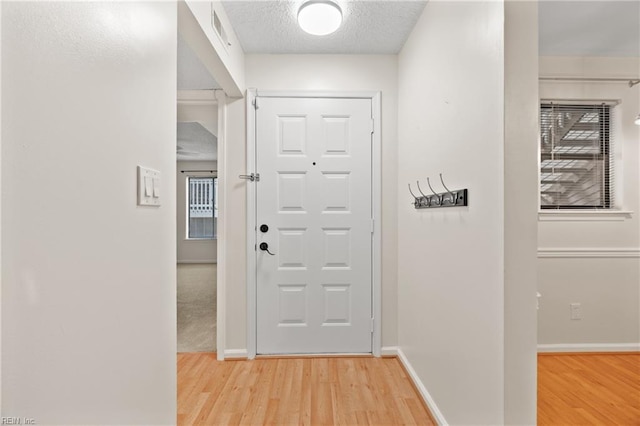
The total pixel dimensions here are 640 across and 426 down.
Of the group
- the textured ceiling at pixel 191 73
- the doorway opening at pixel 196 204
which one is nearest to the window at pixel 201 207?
the doorway opening at pixel 196 204

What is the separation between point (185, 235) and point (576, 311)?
24.5 ft

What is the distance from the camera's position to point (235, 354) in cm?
273

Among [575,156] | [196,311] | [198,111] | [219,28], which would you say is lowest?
[196,311]

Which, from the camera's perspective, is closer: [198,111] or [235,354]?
[235,354]

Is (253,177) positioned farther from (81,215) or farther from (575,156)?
(575,156)

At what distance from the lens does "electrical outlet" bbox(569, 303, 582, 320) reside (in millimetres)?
2764

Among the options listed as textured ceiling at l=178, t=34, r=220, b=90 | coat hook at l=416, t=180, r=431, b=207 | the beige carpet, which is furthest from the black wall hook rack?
the beige carpet

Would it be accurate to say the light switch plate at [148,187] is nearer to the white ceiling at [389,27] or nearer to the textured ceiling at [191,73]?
the white ceiling at [389,27]

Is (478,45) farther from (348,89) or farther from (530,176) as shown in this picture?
(348,89)

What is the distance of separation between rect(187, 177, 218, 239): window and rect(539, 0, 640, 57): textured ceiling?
22.7 feet

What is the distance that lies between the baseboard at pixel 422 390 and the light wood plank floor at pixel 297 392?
0.04 metres

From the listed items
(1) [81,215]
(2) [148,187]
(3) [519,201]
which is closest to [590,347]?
(3) [519,201]

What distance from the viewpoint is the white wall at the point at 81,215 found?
2.13 feet

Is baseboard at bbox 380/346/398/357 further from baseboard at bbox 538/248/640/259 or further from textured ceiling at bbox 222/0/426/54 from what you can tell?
textured ceiling at bbox 222/0/426/54
